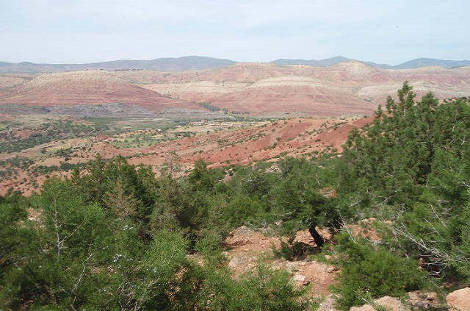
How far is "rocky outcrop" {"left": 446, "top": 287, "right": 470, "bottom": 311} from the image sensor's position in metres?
8.21

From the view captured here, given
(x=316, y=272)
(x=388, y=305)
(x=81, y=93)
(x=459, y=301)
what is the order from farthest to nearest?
1. (x=81, y=93)
2. (x=316, y=272)
3. (x=388, y=305)
4. (x=459, y=301)

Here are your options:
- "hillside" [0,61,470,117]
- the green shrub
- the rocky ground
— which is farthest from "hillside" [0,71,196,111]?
the green shrub

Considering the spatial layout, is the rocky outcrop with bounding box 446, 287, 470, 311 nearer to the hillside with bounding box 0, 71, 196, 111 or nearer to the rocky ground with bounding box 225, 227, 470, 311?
the rocky ground with bounding box 225, 227, 470, 311

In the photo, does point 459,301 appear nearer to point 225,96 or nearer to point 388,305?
point 388,305

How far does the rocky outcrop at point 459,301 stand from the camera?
8211 mm

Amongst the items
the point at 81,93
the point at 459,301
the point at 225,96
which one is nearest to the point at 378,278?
the point at 459,301

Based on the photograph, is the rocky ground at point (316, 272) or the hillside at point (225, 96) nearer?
the rocky ground at point (316, 272)

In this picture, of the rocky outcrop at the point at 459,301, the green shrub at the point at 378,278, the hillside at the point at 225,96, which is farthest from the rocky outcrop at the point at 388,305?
the hillside at the point at 225,96

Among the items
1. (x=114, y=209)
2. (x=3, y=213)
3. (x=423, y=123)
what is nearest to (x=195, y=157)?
(x=114, y=209)

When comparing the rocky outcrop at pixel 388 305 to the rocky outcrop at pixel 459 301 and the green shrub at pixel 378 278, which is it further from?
the rocky outcrop at pixel 459 301

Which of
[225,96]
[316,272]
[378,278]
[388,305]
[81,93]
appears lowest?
[225,96]

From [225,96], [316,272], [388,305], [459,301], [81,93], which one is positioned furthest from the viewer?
[225,96]

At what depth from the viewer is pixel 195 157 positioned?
67188mm

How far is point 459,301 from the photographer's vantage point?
336 inches
